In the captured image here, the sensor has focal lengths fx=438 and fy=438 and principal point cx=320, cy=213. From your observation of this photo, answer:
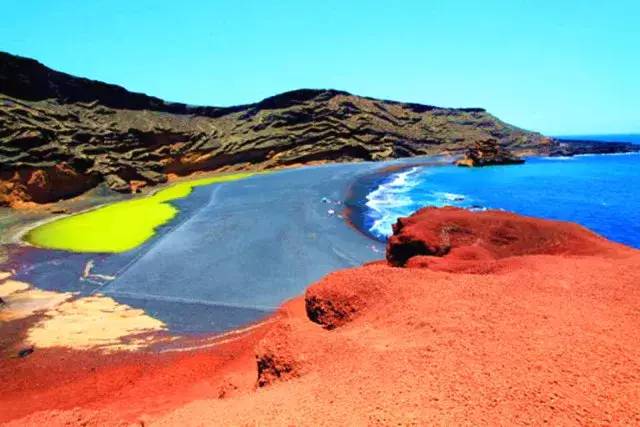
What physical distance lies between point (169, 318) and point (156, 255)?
8088 mm

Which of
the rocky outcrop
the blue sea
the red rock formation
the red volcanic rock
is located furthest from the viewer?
the rocky outcrop

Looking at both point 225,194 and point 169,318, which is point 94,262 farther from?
point 225,194

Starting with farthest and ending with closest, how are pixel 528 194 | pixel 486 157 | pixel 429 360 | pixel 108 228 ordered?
pixel 486 157 → pixel 528 194 → pixel 108 228 → pixel 429 360

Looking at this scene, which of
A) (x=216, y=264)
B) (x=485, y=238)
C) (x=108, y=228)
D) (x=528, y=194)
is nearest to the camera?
(x=485, y=238)

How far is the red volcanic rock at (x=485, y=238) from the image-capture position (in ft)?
38.2

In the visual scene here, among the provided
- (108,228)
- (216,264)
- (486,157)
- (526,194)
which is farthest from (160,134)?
(486,157)

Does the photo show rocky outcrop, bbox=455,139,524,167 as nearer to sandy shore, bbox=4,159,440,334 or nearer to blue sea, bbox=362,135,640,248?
blue sea, bbox=362,135,640,248

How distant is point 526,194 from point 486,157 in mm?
32441

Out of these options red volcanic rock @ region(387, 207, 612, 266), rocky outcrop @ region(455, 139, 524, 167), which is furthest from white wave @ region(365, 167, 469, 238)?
rocky outcrop @ region(455, 139, 524, 167)

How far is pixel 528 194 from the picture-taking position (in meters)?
42.1

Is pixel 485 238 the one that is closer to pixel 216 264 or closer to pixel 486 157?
pixel 216 264

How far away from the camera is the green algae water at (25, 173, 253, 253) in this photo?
2520 centimetres

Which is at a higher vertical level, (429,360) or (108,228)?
(429,360)

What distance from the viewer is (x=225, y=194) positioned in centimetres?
4234
